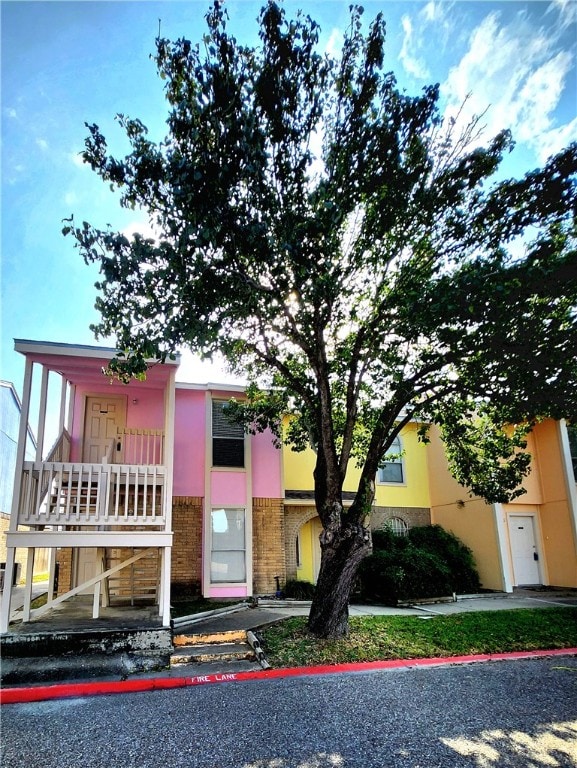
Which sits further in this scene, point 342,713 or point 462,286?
point 462,286

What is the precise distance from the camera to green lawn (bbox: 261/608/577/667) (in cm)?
737

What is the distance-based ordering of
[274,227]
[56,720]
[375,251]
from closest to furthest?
[56,720], [274,227], [375,251]

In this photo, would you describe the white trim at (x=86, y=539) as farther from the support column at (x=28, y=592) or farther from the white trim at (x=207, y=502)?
the white trim at (x=207, y=502)

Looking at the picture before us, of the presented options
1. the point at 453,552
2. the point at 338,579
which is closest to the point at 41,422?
the point at 338,579

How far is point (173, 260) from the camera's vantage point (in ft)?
22.9

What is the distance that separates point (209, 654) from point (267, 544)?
513 centimetres

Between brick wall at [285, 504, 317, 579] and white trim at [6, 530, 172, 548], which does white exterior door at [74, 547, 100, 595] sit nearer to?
white trim at [6, 530, 172, 548]

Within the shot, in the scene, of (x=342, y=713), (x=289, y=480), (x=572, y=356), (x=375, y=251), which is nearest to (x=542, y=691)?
(x=342, y=713)

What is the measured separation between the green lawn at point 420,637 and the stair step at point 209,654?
36 centimetres

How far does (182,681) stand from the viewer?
6.29m

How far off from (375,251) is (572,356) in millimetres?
3597

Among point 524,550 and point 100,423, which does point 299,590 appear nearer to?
point 100,423

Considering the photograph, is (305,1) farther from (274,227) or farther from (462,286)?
(462,286)

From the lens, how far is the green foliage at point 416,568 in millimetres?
12266
